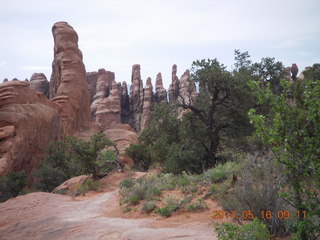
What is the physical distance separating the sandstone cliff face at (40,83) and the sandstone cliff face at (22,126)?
42437 mm

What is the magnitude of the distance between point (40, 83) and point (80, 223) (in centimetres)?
7364

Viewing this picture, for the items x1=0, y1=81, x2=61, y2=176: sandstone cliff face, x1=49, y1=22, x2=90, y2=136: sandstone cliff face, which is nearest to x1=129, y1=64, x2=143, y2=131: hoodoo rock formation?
x1=49, y1=22, x2=90, y2=136: sandstone cliff face

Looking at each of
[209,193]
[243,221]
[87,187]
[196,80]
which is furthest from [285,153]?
[87,187]

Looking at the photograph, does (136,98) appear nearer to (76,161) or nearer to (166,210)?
(76,161)

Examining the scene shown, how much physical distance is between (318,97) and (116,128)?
46915 millimetres

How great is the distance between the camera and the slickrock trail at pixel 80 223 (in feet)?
21.8

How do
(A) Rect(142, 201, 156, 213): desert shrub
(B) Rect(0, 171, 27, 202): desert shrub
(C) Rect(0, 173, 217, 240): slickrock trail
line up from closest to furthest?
(C) Rect(0, 173, 217, 240): slickrock trail → (A) Rect(142, 201, 156, 213): desert shrub → (B) Rect(0, 171, 27, 202): desert shrub

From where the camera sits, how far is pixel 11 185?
73.9 feet

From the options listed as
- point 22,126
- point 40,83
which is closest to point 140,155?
point 22,126

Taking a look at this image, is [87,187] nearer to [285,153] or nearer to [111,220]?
[111,220]

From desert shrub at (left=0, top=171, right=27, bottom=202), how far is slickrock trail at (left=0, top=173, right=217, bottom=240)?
938cm

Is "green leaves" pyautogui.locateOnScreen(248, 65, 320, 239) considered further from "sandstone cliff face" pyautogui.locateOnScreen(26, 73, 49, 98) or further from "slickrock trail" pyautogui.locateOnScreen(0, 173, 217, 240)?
"sandstone cliff face" pyautogui.locateOnScreen(26, 73, 49, 98)

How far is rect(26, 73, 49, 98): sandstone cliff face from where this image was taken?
72.8m

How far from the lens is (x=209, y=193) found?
927 cm
